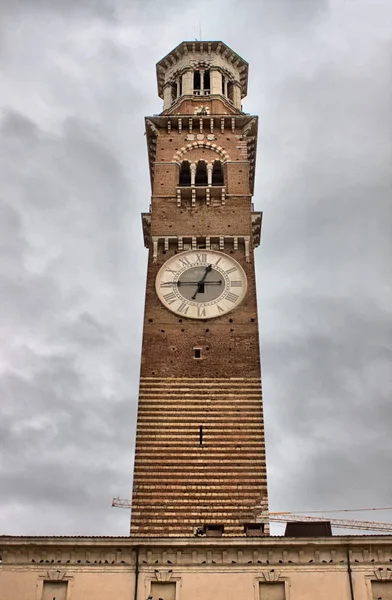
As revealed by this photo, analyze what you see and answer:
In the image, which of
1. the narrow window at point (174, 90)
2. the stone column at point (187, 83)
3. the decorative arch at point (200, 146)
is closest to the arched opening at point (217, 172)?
the decorative arch at point (200, 146)

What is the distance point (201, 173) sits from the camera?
40.7m

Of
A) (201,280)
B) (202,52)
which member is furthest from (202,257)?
(202,52)

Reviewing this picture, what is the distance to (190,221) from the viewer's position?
→ 124ft

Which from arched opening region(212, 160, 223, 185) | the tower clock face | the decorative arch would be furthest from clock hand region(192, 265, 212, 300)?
the decorative arch

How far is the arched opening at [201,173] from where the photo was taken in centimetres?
4038

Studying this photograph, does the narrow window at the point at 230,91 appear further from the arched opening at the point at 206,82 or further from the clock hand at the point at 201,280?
the clock hand at the point at 201,280

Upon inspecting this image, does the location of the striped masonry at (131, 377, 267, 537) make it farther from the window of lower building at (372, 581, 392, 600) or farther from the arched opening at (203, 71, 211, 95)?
the arched opening at (203, 71, 211, 95)

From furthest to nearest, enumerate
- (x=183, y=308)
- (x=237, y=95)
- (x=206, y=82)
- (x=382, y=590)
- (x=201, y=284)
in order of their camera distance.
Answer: (x=237, y=95) → (x=206, y=82) → (x=201, y=284) → (x=183, y=308) → (x=382, y=590)

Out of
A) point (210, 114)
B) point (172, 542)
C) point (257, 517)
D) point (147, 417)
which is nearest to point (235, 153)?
point (210, 114)

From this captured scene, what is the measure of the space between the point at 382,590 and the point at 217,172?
23869 mm

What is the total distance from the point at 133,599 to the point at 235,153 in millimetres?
24593

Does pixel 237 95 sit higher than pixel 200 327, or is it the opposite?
pixel 237 95

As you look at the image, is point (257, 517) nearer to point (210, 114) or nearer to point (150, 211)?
point (150, 211)

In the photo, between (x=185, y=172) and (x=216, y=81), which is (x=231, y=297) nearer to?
(x=185, y=172)
